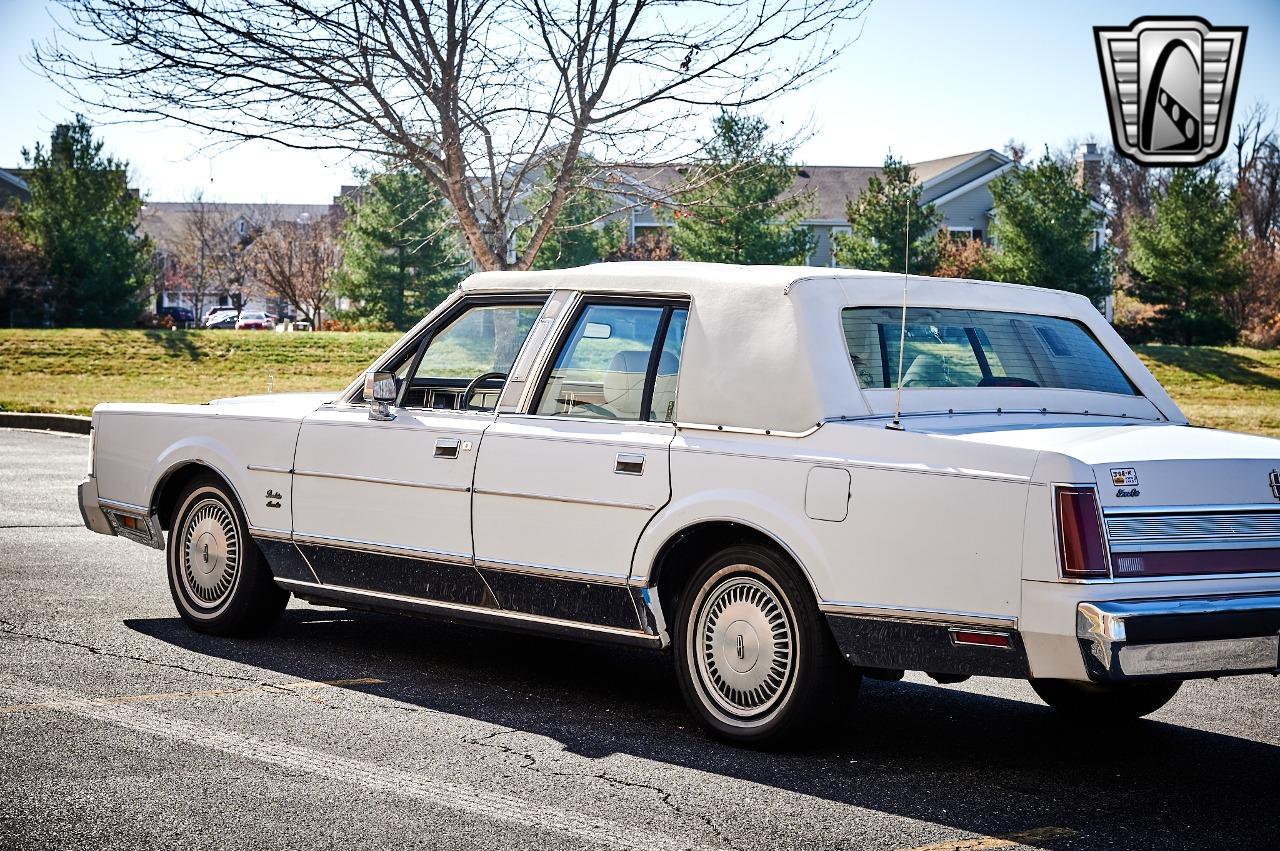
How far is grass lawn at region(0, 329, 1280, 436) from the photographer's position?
104ft

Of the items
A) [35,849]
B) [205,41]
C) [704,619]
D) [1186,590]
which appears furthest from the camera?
[205,41]

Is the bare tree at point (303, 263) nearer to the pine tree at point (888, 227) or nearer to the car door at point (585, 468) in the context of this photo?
the pine tree at point (888, 227)

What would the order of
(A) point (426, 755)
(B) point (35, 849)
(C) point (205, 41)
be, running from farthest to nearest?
(C) point (205, 41) → (A) point (426, 755) → (B) point (35, 849)

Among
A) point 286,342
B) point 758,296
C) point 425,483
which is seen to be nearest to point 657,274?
point 758,296

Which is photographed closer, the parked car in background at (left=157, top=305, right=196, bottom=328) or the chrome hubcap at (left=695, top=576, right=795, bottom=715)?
the chrome hubcap at (left=695, top=576, right=795, bottom=715)

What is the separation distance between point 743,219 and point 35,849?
3748cm

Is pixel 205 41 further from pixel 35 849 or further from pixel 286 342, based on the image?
pixel 286 342

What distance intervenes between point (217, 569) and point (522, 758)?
2.72 meters

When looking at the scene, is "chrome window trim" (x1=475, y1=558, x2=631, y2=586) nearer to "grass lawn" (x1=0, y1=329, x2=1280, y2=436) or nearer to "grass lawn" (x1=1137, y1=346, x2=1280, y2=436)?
"grass lawn" (x1=1137, y1=346, x2=1280, y2=436)

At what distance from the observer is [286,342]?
39.9m

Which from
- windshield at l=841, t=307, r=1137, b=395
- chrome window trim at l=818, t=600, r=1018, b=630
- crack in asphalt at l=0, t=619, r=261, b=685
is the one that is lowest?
crack in asphalt at l=0, t=619, r=261, b=685

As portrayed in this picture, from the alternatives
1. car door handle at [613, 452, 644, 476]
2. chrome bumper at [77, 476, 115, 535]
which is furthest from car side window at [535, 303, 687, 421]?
chrome bumper at [77, 476, 115, 535]

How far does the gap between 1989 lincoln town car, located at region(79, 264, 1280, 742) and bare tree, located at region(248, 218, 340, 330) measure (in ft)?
165

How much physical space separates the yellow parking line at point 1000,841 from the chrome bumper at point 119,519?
15.4ft
